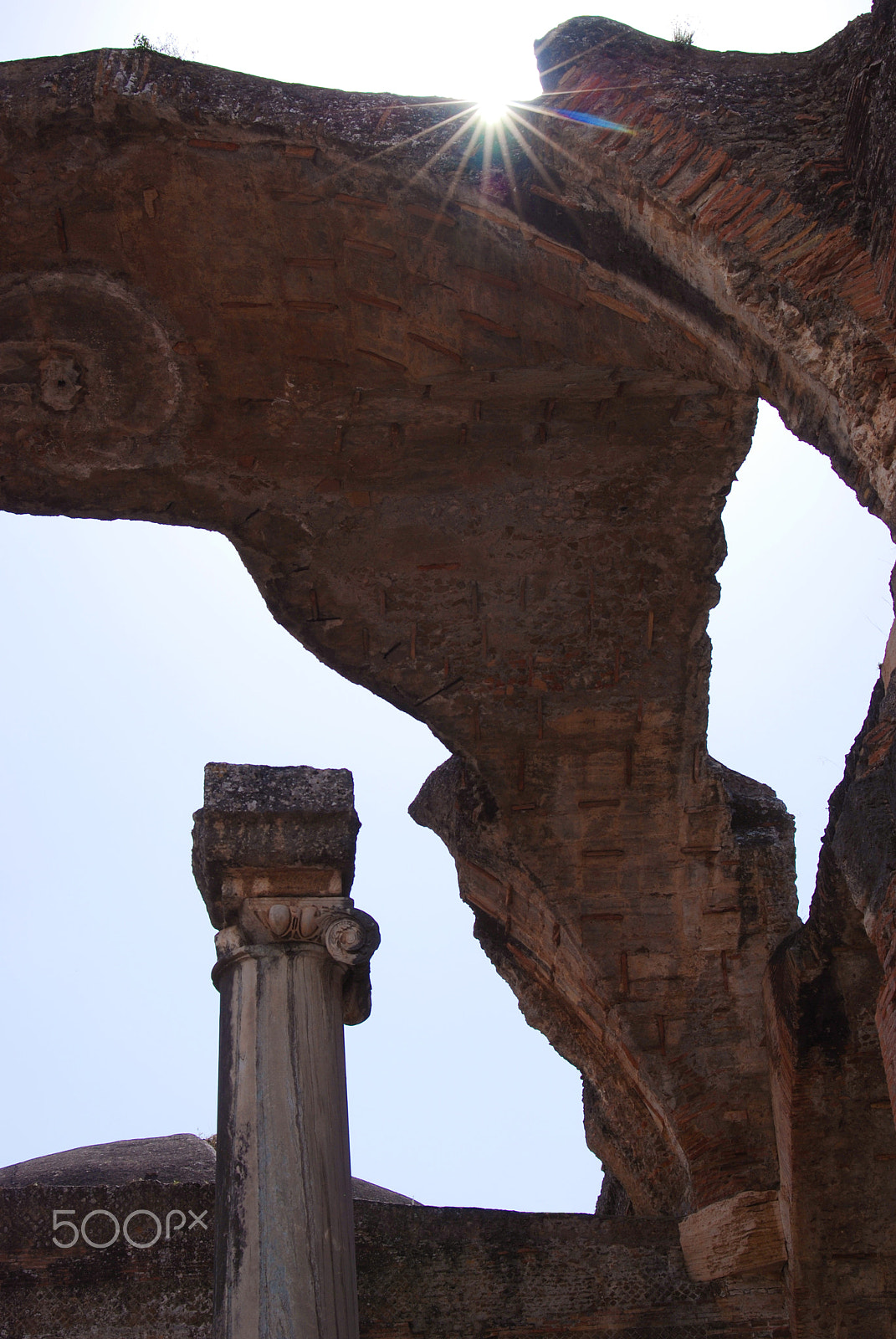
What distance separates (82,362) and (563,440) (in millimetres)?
2580

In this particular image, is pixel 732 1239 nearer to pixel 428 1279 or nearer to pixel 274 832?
pixel 428 1279

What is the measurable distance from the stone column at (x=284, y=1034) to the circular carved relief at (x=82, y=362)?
2.56 metres

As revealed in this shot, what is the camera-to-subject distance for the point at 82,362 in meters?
7.14

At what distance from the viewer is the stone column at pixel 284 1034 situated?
4.55m

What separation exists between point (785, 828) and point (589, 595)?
75.1 inches

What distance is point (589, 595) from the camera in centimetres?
766

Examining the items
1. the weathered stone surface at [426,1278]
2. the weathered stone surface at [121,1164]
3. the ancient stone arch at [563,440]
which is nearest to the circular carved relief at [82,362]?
the ancient stone arch at [563,440]

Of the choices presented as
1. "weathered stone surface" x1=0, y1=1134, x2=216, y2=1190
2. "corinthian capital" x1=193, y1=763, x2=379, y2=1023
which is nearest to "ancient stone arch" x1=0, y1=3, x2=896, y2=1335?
"corinthian capital" x1=193, y1=763, x2=379, y2=1023

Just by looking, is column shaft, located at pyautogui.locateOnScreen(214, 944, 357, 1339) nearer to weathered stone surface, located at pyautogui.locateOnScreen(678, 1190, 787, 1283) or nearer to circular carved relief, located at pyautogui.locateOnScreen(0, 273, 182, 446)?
weathered stone surface, located at pyautogui.locateOnScreen(678, 1190, 787, 1283)

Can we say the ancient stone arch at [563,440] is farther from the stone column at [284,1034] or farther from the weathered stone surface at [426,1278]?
the stone column at [284,1034]

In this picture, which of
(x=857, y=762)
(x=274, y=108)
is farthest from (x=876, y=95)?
(x=274, y=108)

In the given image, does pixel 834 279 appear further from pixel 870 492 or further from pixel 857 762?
pixel 857 762

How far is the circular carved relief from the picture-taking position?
691 cm

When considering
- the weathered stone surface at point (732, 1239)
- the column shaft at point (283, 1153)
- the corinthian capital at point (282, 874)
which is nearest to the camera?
the column shaft at point (283, 1153)
